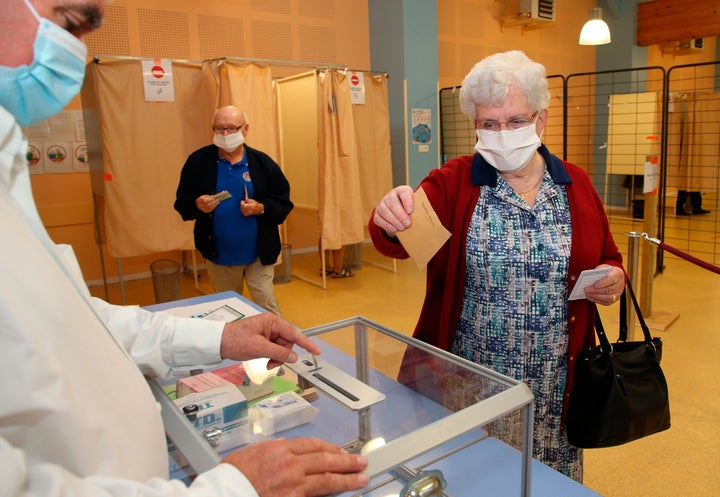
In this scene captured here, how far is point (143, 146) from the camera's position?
4.48m

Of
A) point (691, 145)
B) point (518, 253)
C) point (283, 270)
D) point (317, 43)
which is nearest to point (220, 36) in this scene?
point (317, 43)

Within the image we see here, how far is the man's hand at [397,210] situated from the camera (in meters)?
1.48

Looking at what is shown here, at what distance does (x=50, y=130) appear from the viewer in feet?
17.4

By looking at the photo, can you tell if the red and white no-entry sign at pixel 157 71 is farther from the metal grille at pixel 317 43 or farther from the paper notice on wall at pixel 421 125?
the paper notice on wall at pixel 421 125

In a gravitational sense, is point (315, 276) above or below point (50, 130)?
below

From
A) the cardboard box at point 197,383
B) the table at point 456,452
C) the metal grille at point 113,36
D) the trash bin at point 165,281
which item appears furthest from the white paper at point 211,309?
the metal grille at point 113,36

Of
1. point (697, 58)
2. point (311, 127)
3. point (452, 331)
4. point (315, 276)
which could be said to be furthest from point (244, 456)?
point (697, 58)

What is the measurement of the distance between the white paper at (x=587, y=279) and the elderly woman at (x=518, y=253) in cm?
2

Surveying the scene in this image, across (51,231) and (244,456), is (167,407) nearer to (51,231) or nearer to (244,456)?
(244,456)

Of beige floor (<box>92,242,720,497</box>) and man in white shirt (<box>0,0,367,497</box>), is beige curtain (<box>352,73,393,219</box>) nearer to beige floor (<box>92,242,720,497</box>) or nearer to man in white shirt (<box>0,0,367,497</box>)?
beige floor (<box>92,242,720,497</box>)

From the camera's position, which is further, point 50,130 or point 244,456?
point 50,130

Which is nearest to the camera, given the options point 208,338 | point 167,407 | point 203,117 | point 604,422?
point 167,407

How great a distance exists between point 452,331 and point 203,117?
3.72 meters

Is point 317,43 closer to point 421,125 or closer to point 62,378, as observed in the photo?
point 421,125
